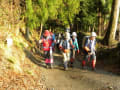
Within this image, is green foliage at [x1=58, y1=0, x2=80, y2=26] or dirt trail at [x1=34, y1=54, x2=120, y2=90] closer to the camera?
dirt trail at [x1=34, y1=54, x2=120, y2=90]

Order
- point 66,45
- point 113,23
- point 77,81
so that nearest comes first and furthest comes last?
point 77,81 → point 66,45 → point 113,23

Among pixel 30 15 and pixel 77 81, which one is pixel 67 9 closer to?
pixel 30 15

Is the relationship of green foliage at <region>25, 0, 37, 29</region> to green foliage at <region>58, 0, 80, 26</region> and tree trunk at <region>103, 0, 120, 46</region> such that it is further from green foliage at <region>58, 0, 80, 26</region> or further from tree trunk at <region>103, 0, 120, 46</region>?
tree trunk at <region>103, 0, 120, 46</region>

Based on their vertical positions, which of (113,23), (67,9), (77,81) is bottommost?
(77,81)

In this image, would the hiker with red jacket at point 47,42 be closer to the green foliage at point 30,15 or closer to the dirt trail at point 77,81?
the dirt trail at point 77,81

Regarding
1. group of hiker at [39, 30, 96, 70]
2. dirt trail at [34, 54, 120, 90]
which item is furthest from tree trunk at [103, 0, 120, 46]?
dirt trail at [34, 54, 120, 90]

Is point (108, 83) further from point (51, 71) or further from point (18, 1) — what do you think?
point (18, 1)

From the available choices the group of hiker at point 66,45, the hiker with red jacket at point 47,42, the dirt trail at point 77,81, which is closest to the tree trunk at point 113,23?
the group of hiker at point 66,45

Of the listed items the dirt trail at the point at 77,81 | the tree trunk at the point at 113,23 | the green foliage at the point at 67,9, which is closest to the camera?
the dirt trail at the point at 77,81

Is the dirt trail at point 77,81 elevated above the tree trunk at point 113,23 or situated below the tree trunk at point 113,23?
below

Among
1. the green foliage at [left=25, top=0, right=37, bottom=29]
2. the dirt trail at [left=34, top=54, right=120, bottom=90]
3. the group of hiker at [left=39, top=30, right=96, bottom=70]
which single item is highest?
the green foliage at [left=25, top=0, right=37, bottom=29]

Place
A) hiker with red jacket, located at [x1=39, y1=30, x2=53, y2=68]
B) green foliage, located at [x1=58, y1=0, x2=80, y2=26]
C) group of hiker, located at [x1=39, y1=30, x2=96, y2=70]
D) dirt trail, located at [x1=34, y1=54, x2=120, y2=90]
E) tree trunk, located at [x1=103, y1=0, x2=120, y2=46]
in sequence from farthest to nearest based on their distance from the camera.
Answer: green foliage, located at [x1=58, y1=0, x2=80, y2=26], tree trunk, located at [x1=103, y1=0, x2=120, y2=46], hiker with red jacket, located at [x1=39, y1=30, x2=53, y2=68], group of hiker, located at [x1=39, y1=30, x2=96, y2=70], dirt trail, located at [x1=34, y1=54, x2=120, y2=90]

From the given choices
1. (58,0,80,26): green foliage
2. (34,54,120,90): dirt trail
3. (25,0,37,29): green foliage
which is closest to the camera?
(34,54,120,90): dirt trail

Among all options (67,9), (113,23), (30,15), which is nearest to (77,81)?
(30,15)
